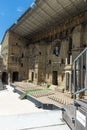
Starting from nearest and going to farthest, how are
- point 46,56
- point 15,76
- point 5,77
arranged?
point 46,56
point 15,76
point 5,77

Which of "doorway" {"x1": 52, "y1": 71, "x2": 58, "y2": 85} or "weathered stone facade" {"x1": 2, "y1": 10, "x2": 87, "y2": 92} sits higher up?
"weathered stone facade" {"x1": 2, "y1": 10, "x2": 87, "y2": 92}

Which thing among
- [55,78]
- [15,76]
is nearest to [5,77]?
[15,76]

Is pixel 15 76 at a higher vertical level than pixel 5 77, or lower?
higher

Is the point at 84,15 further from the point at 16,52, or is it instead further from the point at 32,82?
the point at 16,52

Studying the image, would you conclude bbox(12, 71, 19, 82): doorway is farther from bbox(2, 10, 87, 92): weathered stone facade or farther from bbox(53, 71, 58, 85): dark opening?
bbox(53, 71, 58, 85): dark opening

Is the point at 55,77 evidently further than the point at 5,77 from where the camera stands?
No

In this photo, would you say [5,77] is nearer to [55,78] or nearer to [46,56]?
[46,56]

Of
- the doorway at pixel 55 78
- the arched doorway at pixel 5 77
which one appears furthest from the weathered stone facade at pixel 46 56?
the arched doorway at pixel 5 77

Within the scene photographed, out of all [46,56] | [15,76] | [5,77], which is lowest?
[5,77]

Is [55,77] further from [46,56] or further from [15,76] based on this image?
[15,76]

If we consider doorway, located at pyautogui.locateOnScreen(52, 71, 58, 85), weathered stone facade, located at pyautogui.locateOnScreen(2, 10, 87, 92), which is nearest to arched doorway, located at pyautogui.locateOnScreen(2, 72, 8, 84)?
weathered stone facade, located at pyautogui.locateOnScreen(2, 10, 87, 92)

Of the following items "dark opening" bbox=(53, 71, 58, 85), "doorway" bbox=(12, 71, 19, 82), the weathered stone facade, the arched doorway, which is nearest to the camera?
the weathered stone facade

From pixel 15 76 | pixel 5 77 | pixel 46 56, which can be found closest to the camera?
pixel 46 56

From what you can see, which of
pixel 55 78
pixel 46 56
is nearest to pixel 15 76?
pixel 46 56
